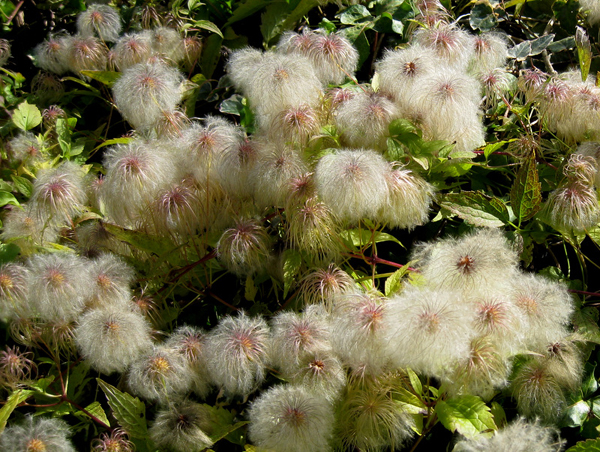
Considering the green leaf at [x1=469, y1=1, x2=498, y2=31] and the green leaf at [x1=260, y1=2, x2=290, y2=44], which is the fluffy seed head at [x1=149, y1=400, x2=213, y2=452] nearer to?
the green leaf at [x1=260, y1=2, x2=290, y2=44]

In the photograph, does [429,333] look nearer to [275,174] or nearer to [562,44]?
[275,174]

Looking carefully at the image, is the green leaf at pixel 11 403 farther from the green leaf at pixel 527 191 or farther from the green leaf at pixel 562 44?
the green leaf at pixel 562 44

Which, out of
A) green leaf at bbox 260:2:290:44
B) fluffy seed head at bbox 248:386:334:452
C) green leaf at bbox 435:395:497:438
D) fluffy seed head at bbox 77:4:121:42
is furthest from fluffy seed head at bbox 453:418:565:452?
fluffy seed head at bbox 77:4:121:42

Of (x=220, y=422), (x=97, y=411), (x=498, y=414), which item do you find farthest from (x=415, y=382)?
(x=97, y=411)

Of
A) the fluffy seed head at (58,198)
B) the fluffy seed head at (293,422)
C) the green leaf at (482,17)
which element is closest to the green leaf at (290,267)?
the fluffy seed head at (293,422)

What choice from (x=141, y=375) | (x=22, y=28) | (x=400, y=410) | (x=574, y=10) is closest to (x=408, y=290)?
(x=400, y=410)

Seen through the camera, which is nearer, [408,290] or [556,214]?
[408,290]

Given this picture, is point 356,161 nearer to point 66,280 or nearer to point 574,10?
point 66,280
